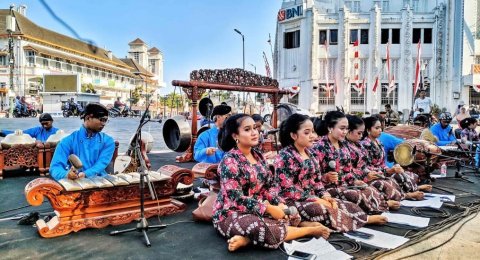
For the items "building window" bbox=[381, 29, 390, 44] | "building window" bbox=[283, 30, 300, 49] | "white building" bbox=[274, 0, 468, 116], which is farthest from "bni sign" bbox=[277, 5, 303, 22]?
"building window" bbox=[381, 29, 390, 44]

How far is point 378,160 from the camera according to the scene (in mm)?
5016

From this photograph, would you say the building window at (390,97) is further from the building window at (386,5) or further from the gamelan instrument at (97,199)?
the gamelan instrument at (97,199)

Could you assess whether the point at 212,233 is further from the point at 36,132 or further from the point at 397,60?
the point at 397,60

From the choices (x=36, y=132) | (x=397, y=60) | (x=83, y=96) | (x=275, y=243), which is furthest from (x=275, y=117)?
(x=83, y=96)

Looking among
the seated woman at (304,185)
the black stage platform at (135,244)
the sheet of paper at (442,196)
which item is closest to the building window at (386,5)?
the sheet of paper at (442,196)

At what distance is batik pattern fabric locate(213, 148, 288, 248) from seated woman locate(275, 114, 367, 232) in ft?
1.04

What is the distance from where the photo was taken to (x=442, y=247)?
3.37 meters

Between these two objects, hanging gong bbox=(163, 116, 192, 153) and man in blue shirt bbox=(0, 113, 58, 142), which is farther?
man in blue shirt bbox=(0, 113, 58, 142)

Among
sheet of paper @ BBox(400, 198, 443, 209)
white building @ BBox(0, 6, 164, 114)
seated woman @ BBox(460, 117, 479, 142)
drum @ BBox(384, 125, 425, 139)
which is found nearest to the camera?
sheet of paper @ BBox(400, 198, 443, 209)

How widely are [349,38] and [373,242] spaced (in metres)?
27.3

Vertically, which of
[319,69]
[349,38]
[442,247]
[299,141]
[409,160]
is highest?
[349,38]

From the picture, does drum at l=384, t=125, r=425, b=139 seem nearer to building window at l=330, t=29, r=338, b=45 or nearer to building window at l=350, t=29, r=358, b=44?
building window at l=330, t=29, r=338, b=45

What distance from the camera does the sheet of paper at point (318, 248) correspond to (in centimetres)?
301

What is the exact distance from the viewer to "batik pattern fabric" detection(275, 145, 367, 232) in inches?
144
